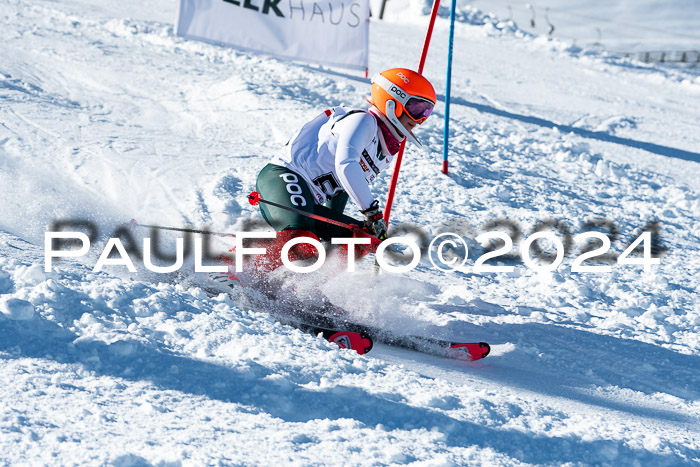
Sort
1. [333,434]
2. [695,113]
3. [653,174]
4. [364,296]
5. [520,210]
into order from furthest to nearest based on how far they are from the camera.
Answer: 1. [695,113]
2. [653,174]
3. [520,210]
4. [364,296]
5. [333,434]

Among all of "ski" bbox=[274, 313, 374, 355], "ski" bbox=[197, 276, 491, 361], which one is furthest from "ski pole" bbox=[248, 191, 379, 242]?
"ski" bbox=[274, 313, 374, 355]

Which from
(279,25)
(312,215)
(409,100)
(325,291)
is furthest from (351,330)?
(279,25)

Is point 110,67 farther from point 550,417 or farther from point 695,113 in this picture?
point 695,113

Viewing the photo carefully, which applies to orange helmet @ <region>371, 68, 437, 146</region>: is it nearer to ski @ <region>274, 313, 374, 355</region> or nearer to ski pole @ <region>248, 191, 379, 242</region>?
ski pole @ <region>248, 191, 379, 242</region>

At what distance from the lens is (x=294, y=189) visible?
449 centimetres

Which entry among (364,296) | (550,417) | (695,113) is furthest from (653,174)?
(550,417)

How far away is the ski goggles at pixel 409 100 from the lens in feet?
14.5

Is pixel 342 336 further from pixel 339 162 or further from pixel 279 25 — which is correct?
pixel 279 25

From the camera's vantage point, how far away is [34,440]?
250cm

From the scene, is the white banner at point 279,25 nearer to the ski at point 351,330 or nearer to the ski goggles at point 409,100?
the ski goggles at point 409,100

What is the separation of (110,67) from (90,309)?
7.45m

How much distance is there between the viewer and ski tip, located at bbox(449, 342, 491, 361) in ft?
14.0

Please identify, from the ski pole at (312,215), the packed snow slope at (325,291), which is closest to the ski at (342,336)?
the packed snow slope at (325,291)

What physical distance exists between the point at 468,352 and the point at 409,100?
5.17 feet
